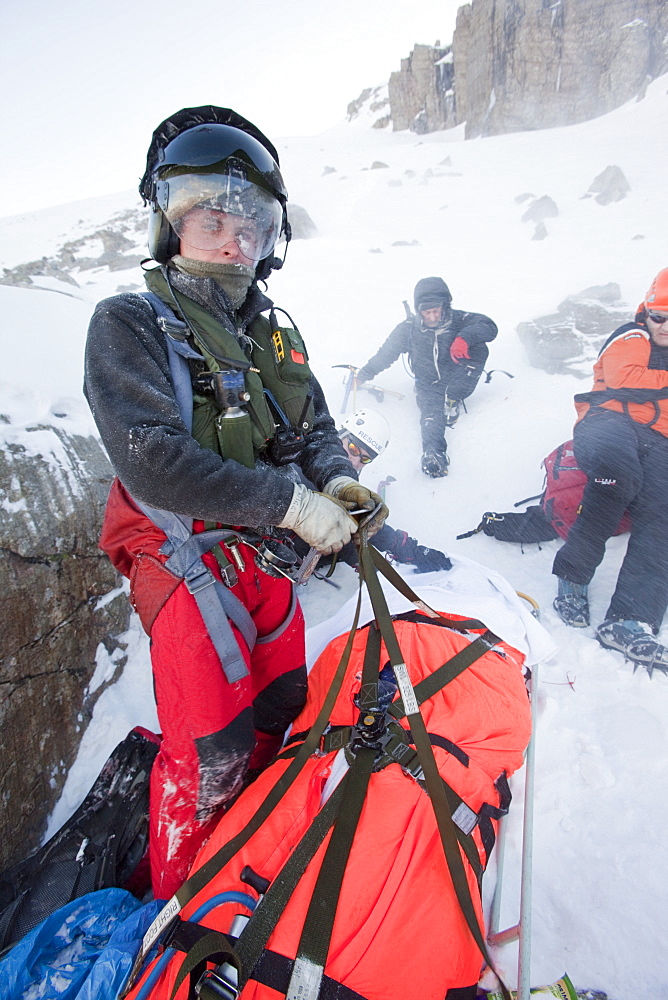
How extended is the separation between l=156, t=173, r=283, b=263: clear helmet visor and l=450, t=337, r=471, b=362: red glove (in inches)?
178

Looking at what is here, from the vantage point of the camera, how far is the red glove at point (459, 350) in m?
5.91

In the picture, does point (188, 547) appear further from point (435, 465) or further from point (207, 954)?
point (435, 465)

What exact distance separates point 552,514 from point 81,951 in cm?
389

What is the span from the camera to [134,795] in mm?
2158

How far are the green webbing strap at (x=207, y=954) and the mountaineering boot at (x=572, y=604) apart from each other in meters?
2.75

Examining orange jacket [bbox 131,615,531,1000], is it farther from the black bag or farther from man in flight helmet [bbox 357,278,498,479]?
man in flight helmet [bbox 357,278,498,479]

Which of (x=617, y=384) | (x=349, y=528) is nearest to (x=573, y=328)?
(x=617, y=384)

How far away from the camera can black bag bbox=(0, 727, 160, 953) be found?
176 cm

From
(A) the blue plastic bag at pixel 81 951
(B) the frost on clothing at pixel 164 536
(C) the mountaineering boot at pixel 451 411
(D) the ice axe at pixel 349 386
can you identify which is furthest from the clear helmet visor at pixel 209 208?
(C) the mountaineering boot at pixel 451 411

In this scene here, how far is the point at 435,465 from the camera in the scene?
517cm

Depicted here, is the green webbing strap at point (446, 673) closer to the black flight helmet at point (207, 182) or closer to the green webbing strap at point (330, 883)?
the green webbing strap at point (330, 883)

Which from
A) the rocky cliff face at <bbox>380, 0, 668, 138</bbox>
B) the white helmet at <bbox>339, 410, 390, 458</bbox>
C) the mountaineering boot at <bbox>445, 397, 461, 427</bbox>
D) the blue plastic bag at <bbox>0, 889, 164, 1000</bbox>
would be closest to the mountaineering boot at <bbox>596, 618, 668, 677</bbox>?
the white helmet at <bbox>339, 410, 390, 458</bbox>

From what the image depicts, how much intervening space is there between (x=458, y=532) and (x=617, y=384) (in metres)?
1.83

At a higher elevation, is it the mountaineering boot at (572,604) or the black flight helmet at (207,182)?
the black flight helmet at (207,182)
